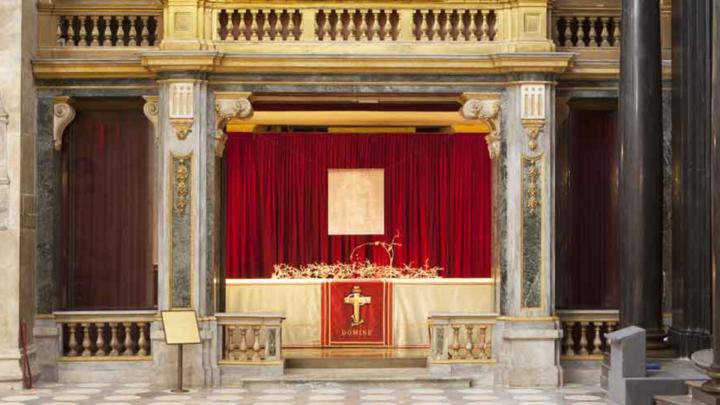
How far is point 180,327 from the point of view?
14469mm

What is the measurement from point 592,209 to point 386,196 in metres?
3.66

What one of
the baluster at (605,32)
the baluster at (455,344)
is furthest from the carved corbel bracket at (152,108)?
the baluster at (605,32)

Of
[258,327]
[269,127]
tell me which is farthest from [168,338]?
[269,127]

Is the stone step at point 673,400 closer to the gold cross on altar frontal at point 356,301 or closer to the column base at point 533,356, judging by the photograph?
the column base at point 533,356

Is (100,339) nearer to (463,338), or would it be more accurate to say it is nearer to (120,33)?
(120,33)

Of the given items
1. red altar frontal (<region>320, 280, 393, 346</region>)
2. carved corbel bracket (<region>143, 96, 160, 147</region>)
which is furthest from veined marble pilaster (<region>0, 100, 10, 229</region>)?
red altar frontal (<region>320, 280, 393, 346</region>)

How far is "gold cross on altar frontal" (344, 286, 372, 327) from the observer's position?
1728 centimetres

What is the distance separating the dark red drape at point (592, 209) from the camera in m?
16.1

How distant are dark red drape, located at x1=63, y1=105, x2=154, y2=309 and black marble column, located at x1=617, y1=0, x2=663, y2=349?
558 cm

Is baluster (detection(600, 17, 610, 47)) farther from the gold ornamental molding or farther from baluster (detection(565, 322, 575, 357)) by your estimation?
the gold ornamental molding

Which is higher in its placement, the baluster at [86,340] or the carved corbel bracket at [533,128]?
the carved corbel bracket at [533,128]

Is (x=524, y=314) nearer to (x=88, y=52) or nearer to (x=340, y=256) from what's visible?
(x=340, y=256)

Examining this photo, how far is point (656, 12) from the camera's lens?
46.2ft

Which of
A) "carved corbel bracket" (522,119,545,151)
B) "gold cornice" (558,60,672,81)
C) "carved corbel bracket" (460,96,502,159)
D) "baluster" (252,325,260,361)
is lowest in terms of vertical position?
"baluster" (252,325,260,361)
